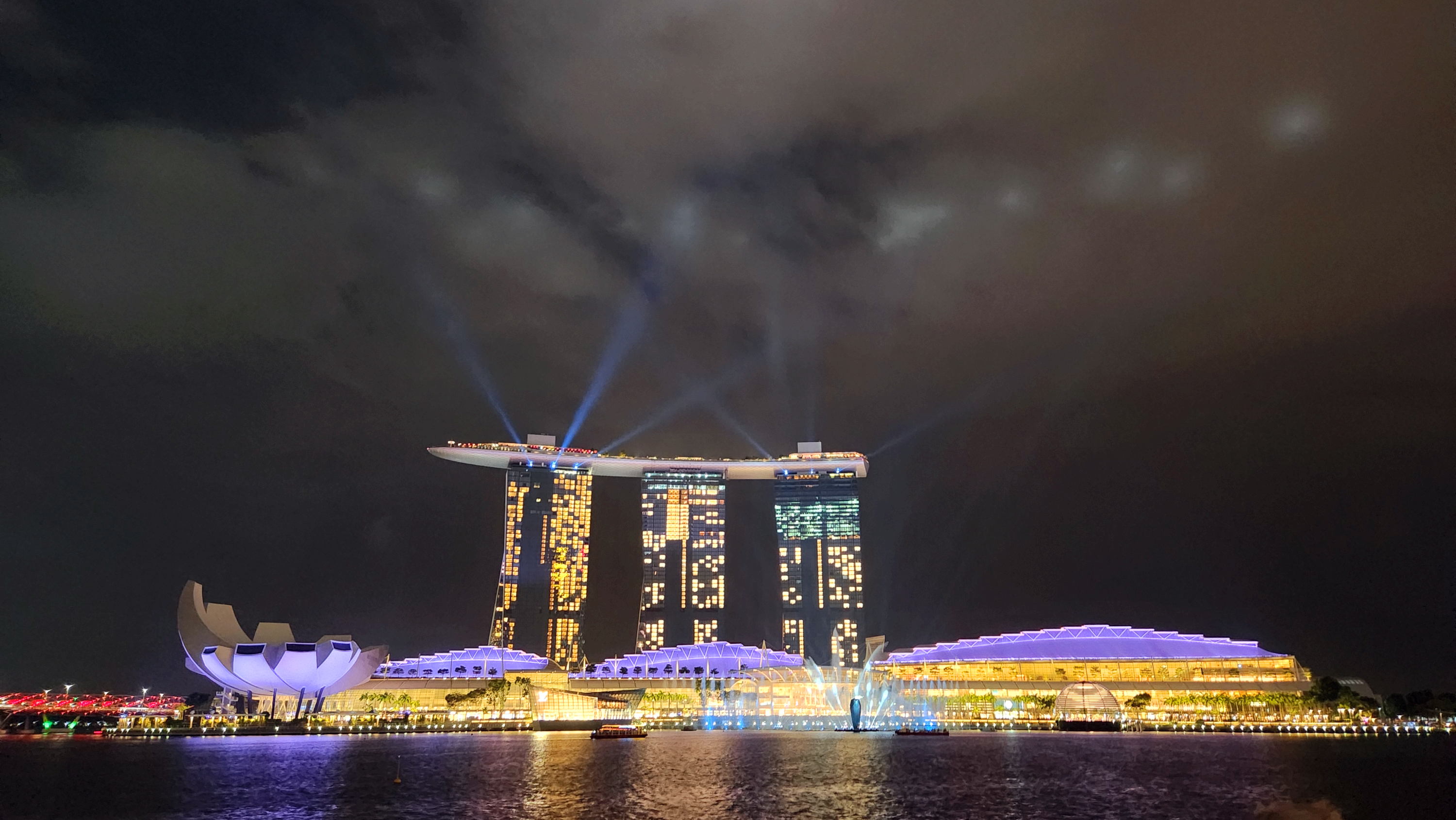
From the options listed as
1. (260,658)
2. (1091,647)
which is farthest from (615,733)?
(1091,647)

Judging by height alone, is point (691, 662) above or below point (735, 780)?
above

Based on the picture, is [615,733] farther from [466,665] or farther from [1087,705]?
[1087,705]

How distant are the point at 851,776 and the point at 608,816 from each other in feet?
75.7

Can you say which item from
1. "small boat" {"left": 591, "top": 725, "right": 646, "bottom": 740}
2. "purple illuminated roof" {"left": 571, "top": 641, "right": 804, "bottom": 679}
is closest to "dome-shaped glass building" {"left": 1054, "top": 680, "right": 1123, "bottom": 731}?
"purple illuminated roof" {"left": 571, "top": 641, "right": 804, "bottom": 679}

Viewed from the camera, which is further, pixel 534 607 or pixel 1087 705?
pixel 534 607

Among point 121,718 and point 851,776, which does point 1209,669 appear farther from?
point 121,718

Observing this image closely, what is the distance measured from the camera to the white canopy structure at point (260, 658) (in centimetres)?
12219

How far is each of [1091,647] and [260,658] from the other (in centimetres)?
13010

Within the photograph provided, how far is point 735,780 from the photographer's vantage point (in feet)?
189

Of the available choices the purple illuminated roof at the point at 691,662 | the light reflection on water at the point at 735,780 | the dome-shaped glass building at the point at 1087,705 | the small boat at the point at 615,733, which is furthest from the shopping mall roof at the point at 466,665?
the dome-shaped glass building at the point at 1087,705

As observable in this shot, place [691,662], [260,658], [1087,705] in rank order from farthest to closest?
1. [691,662]
2. [1087,705]
3. [260,658]

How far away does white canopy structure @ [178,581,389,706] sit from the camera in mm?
122188

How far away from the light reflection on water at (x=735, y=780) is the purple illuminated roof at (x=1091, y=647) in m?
49.3

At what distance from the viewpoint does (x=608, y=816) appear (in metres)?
42.9
